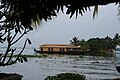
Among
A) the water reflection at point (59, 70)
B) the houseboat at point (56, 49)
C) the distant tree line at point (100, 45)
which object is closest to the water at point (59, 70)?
the water reflection at point (59, 70)

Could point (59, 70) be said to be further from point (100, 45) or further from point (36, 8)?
point (100, 45)

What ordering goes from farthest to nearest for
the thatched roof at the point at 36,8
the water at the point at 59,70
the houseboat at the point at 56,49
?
the houseboat at the point at 56,49
the water at the point at 59,70
the thatched roof at the point at 36,8

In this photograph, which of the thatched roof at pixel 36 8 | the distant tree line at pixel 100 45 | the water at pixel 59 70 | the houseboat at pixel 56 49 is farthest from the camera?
the distant tree line at pixel 100 45

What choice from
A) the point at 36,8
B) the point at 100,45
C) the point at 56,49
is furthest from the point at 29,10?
the point at 100,45

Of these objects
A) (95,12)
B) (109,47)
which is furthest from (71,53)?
(95,12)

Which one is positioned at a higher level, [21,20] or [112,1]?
[112,1]

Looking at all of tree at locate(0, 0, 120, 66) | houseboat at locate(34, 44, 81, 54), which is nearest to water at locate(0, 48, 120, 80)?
tree at locate(0, 0, 120, 66)

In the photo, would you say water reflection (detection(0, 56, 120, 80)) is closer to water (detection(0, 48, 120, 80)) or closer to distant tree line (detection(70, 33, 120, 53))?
water (detection(0, 48, 120, 80))

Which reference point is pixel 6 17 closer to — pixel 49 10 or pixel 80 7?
pixel 49 10

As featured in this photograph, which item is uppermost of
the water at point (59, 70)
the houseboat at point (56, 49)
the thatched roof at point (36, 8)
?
the houseboat at point (56, 49)

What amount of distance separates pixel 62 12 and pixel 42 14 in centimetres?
30

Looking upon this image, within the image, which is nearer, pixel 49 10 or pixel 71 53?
pixel 49 10

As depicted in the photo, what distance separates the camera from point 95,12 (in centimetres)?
689

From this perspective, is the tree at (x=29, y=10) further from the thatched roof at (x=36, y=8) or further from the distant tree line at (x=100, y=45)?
the distant tree line at (x=100, y=45)
